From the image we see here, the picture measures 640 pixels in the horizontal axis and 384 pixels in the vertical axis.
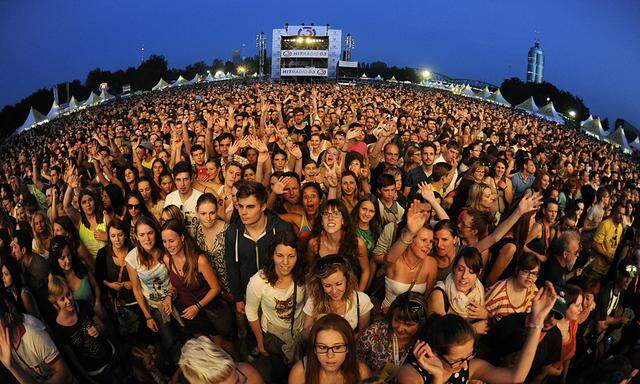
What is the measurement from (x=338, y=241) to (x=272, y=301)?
2.50 feet

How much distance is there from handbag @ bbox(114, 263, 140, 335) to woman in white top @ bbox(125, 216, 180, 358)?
0.90 ft

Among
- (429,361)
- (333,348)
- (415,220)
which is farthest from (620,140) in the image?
(333,348)

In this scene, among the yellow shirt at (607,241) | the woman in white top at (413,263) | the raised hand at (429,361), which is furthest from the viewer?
the yellow shirt at (607,241)

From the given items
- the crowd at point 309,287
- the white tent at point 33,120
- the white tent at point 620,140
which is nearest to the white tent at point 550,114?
the white tent at point 620,140

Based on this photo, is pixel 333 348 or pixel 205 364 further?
pixel 333 348

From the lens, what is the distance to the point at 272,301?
2.90 meters

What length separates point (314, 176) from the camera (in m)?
5.02

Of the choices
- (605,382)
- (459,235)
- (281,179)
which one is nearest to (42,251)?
(281,179)

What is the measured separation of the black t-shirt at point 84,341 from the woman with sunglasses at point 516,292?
115 inches

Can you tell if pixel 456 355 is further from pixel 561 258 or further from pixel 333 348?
pixel 561 258

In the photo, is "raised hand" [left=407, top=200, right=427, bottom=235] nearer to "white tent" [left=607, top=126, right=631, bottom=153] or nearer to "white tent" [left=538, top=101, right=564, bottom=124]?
"white tent" [left=607, top=126, right=631, bottom=153]

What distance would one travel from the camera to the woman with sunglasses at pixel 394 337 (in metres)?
2.45

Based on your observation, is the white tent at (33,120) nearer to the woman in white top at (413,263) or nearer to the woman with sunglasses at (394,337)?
the woman in white top at (413,263)

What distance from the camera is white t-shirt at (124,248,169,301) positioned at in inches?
133
